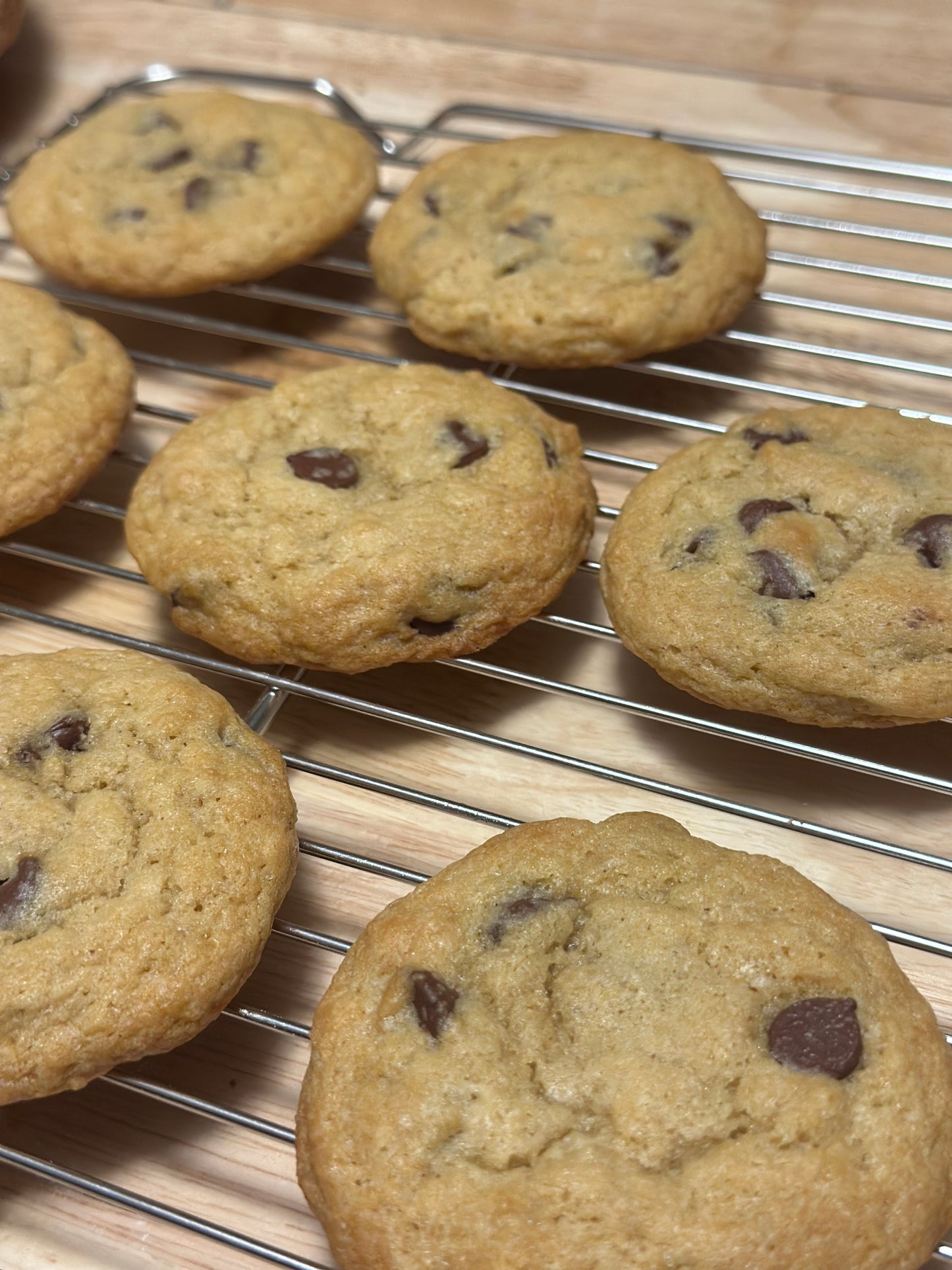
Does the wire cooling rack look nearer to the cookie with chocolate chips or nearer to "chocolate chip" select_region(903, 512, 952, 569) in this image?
the cookie with chocolate chips

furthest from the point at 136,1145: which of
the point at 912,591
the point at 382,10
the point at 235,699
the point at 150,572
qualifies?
the point at 382,10

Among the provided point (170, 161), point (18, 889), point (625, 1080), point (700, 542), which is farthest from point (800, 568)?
point (170, 161)

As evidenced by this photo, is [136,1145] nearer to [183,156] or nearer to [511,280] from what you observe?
[511,280]

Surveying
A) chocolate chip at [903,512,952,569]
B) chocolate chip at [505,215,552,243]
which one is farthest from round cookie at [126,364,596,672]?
chocolate chip at [903,512,952,569]

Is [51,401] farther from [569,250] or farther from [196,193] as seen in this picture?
[569,250]

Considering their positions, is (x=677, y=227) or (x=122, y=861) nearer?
(x=122, y=861)

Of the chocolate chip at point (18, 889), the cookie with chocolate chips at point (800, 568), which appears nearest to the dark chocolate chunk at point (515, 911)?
the cookie with chocolate chips at point (800, 568)
